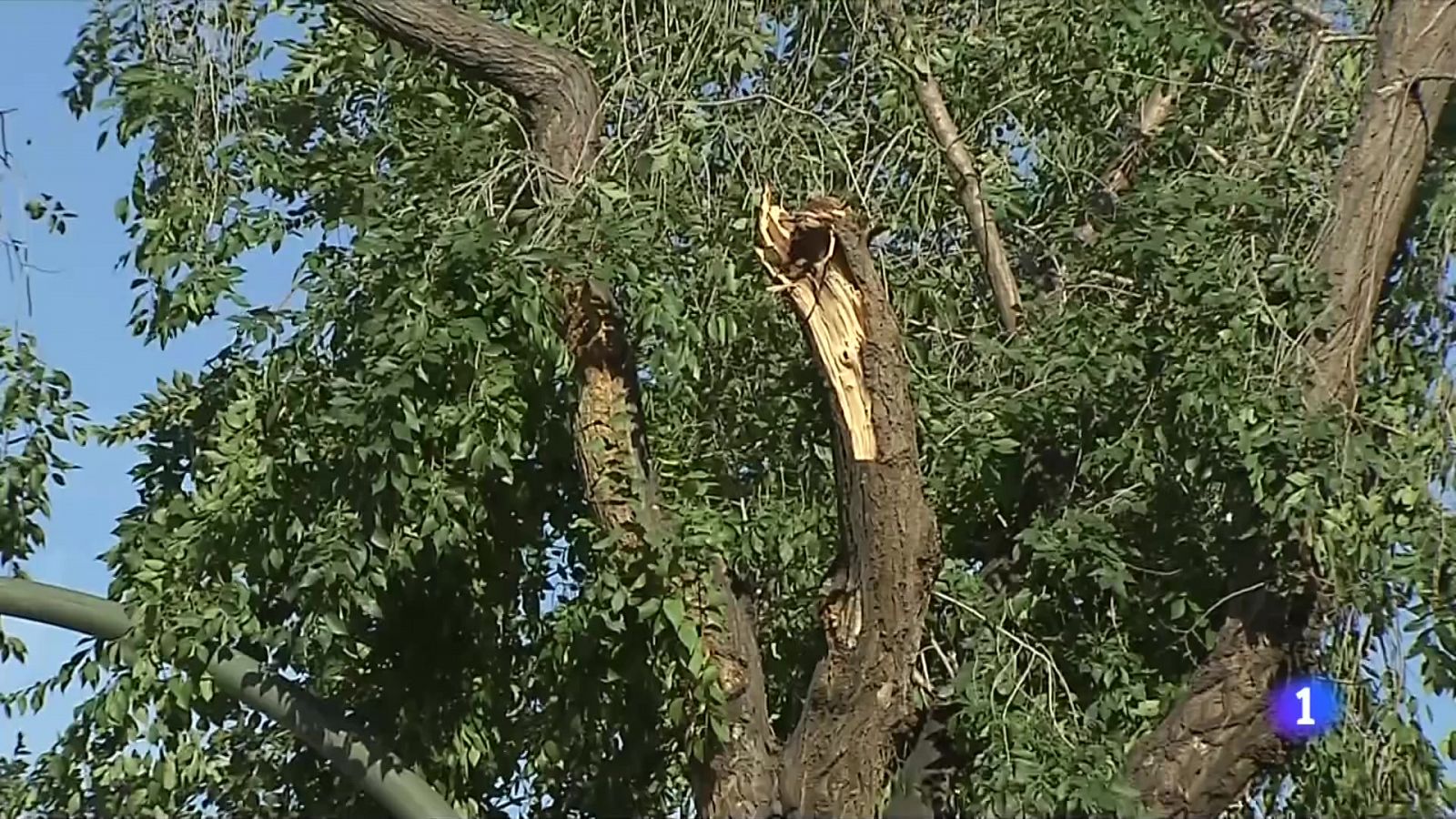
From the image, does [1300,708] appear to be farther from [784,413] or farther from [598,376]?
[598,376]

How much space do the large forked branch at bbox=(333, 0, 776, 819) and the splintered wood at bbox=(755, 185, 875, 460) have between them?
59cm

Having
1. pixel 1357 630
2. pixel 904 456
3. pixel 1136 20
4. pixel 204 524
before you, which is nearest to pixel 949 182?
pixel 1136 20

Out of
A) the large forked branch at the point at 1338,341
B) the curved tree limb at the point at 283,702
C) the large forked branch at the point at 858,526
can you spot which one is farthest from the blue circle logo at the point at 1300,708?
the curved tree limb at the point at 283,702

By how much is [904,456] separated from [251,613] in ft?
5.90

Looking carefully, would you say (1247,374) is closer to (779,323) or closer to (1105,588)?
(1105,588)

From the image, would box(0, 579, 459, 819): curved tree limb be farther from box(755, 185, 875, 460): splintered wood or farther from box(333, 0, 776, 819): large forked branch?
box(755, 185, 875, 460): splintered wood

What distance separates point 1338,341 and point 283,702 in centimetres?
302

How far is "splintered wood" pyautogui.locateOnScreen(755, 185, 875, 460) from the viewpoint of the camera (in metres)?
4.81

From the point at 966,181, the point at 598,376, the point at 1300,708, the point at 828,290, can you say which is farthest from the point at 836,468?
the point at 966,181

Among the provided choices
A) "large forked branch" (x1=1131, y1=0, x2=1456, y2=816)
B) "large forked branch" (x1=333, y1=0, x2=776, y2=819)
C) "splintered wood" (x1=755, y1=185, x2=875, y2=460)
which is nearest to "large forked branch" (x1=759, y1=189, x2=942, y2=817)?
"splintered wood" (x1=755, y1=185, x2=875, y2=460)

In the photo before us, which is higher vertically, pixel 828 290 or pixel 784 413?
pixel 784 413

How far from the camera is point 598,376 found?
530cm

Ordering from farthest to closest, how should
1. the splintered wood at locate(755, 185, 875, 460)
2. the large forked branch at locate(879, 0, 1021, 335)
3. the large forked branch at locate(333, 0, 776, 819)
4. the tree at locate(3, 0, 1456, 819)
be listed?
the large forked branch at locate(879, 0, 1021, 335), the large forked branch at locate(333, 0, 776, 819), the tree at locate(3, 0, 1456, 819), the splintered wood at locate(755, 185, 875, 460)

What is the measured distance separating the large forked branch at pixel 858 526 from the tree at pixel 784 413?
1cm
